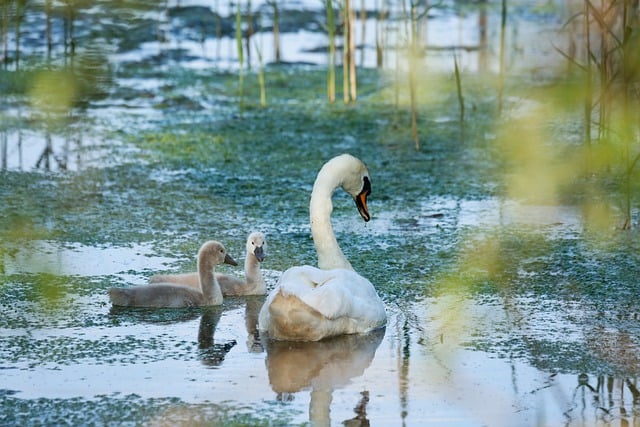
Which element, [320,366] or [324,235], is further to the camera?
[324,235]

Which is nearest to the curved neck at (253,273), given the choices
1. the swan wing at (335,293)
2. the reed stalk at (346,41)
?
the swan wing at (335,293)

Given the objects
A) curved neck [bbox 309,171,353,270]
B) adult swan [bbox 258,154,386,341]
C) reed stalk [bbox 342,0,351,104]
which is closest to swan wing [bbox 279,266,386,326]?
adult swan [bbox 258,154,386,341]

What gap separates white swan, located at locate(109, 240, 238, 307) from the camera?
6.00 m

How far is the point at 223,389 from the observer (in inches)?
187

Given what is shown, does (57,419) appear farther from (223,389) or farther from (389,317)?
(389,317)

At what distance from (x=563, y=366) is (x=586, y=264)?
193 cm

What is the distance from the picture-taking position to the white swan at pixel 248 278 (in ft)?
20.9

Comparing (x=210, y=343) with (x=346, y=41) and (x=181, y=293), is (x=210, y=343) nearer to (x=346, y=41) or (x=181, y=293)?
(x=181, y=293)

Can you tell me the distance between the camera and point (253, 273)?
6.43 m

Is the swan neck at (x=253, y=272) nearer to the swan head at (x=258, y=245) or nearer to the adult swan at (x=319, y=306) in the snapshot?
the swan head at (x=258, y=245)

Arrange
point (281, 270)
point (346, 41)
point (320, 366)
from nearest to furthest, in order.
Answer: point (320, 366) < point (281, 270) < point (346, 41)

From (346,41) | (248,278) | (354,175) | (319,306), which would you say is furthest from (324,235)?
(346,41)

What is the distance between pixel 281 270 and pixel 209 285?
2.52ft

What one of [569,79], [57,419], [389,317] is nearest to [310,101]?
[389,317]
